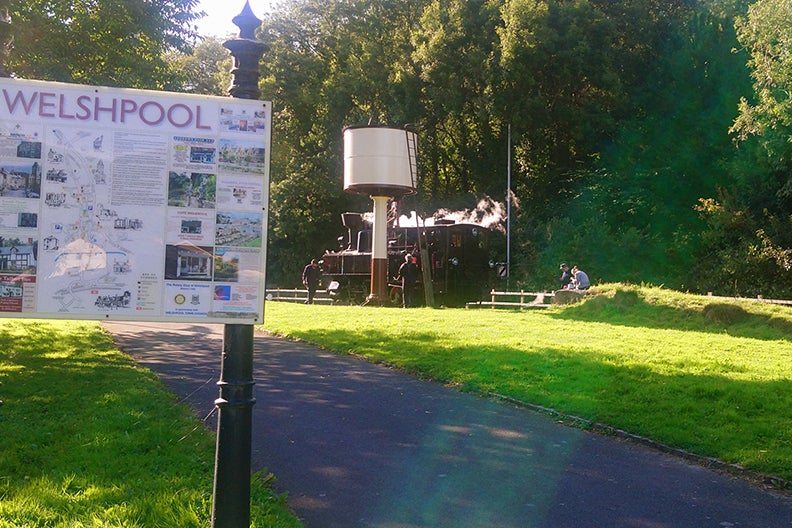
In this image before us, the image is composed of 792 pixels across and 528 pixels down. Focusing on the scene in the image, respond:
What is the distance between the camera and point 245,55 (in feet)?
14.4

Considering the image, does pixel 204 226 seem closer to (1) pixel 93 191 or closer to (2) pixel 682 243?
(1) pixel 93 191

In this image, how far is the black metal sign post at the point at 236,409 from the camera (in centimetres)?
423

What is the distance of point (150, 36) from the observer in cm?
1689

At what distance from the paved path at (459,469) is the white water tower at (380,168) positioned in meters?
17.5

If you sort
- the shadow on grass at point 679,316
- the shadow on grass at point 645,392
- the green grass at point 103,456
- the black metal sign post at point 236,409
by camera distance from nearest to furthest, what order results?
the black metal sign post at point 236,409 → the green grass at point 103,456 → the shadow on grass at point 645,392 → the shadow on grass at point 679,316

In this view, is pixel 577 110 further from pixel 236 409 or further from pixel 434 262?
pixel 236 409

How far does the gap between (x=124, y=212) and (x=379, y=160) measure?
76.2 feet

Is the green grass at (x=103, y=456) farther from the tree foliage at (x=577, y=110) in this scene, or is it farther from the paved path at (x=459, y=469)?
the tree foliage at (x=577, y=110)

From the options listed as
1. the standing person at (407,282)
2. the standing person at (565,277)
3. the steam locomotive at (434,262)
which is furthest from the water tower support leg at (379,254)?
the standing person at (565,277)

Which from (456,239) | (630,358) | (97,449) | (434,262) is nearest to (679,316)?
(630,358)

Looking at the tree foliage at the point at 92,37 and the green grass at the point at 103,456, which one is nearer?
the green grass at the point at 103,456

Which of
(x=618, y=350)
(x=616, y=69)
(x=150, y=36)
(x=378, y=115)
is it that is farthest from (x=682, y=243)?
(x=150, y=36)

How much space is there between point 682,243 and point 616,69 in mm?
9381

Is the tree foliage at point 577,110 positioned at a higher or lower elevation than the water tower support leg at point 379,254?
higher
